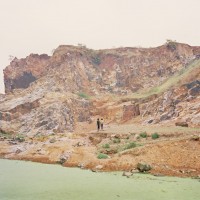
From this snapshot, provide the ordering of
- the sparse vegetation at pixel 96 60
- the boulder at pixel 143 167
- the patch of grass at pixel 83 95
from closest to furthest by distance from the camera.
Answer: the boulder at pixel 143 167
the patch of grass at pixel 83 95
the sparse vegetation at pixel 96 60

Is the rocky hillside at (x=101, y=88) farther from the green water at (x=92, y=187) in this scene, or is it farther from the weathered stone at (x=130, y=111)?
the green water at (x=92, y=187)

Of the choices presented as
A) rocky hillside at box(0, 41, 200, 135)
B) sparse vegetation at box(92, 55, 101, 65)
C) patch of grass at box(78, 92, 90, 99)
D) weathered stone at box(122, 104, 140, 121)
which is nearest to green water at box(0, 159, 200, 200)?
rocky hillside at box(0, 41, 200, 135)

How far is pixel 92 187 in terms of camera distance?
1844cm

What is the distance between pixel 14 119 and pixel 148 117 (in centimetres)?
3000

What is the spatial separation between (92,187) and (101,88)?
7689 cm

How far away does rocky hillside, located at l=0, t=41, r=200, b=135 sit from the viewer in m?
63.8

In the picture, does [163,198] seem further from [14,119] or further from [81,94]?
[81,94]

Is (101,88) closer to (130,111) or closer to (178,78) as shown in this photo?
(130,111)

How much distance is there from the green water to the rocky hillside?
86.3 feet

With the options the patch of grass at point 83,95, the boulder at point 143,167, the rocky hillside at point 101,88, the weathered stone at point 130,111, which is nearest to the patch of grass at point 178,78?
the rocky hillside at point 101,88

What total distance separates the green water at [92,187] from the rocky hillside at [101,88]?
1035 inches

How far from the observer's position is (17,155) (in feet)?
123

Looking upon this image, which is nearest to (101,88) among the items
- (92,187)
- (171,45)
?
(171,45)

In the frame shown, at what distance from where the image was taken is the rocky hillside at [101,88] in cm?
6378
